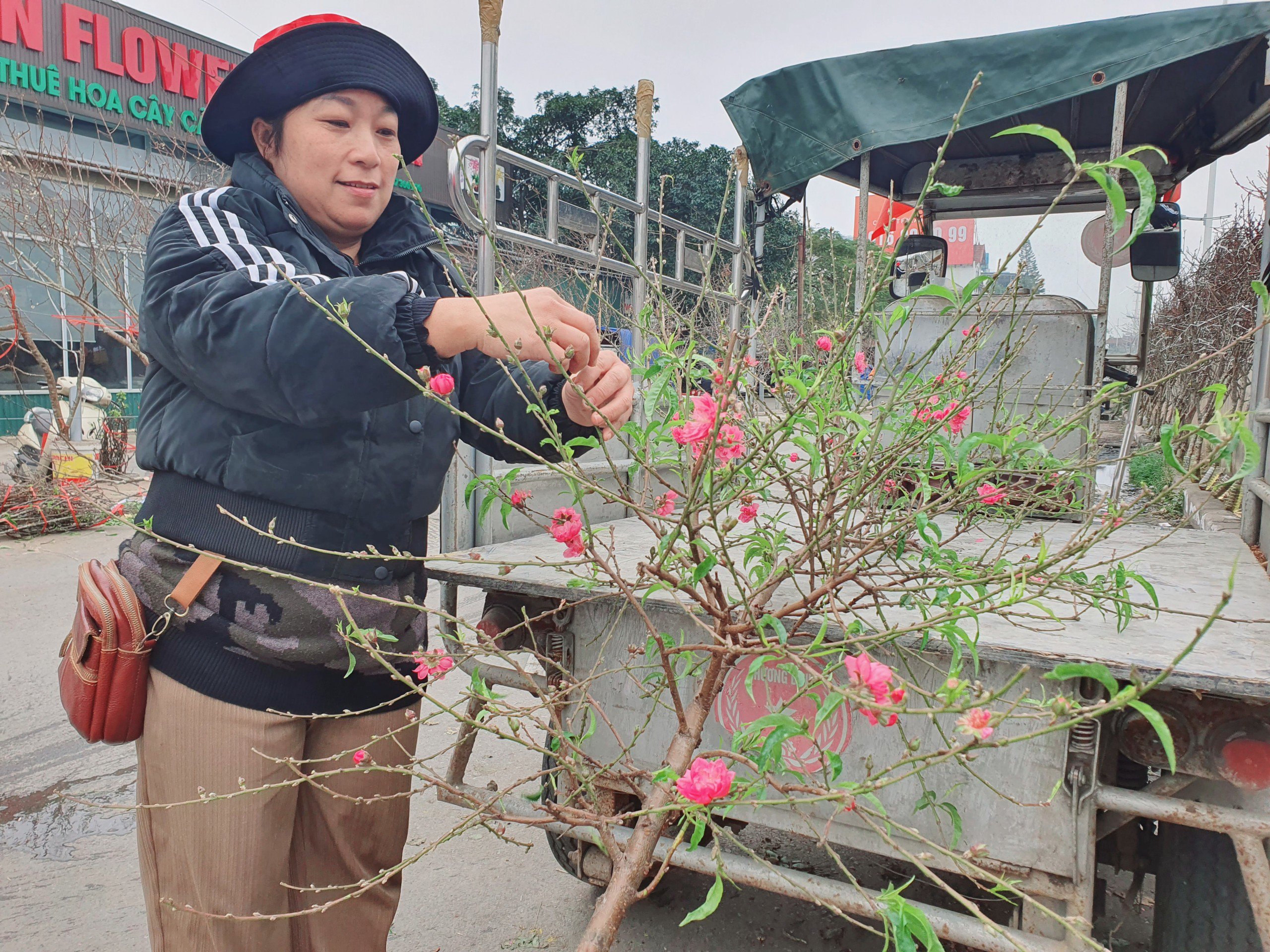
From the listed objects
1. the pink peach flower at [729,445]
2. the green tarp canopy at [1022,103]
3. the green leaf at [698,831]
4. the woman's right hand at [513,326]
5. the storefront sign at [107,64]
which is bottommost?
the green leaf at [698,831]

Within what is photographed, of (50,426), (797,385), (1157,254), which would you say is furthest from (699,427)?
(50,426)

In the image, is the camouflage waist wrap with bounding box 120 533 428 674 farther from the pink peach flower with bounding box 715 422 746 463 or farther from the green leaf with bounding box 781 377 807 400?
the green leaf with bounding box 781 377 807 400

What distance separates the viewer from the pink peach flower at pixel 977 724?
86 cm

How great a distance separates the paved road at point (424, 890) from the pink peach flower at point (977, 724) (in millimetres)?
1741

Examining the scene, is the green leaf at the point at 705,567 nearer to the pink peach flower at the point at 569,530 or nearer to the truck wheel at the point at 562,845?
the pink peach flower at the point at 569,530

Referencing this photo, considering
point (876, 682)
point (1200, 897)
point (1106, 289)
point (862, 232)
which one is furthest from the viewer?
point (862, 232)

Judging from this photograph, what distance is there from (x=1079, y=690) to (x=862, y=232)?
316cm

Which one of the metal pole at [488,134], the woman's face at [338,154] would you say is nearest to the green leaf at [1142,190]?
the woman's face at [338,154]

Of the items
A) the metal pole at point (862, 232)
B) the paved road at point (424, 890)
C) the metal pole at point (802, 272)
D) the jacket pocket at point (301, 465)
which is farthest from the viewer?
the metal pole at point (862, 232)

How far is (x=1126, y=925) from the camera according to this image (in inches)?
102

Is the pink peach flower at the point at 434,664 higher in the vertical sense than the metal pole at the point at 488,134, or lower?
lower

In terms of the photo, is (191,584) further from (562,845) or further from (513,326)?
(562,845)

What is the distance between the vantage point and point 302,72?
1.58 metres

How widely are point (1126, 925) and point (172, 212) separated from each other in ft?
10.2
